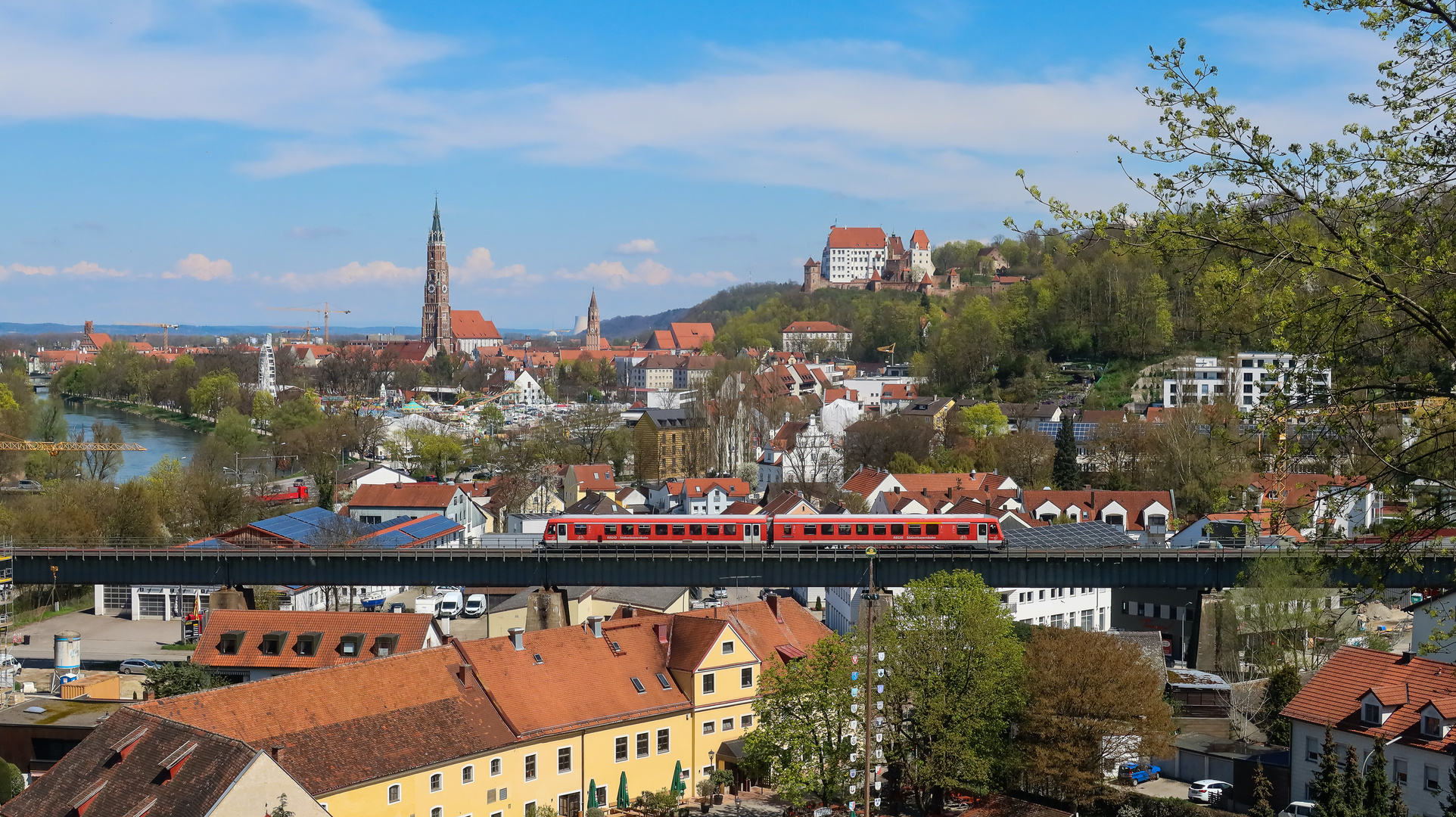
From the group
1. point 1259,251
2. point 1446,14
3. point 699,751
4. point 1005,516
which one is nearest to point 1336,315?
point 1259,251

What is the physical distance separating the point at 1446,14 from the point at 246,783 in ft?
62.6

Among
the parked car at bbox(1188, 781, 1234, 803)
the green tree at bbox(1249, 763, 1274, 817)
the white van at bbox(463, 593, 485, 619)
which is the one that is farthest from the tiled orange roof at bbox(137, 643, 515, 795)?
the white van at bbox(463, 593, 485, 619)

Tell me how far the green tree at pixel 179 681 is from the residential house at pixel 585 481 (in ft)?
150

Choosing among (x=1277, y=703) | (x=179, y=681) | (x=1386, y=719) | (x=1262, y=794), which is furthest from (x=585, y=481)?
(x=1386, y=719)

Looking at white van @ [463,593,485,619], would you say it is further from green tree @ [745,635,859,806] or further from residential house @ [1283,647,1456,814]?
residential house @ [1283,647,1456,814]

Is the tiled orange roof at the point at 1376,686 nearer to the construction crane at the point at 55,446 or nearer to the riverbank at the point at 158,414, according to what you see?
the construction crane at the point at 55,446

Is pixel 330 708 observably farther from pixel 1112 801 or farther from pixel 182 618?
pixel 182 618

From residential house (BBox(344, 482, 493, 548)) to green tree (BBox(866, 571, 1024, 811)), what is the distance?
123 feet

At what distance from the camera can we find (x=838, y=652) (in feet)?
95.0

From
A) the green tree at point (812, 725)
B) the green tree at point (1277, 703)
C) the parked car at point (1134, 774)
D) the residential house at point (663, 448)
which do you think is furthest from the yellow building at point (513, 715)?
the residential house at point (663, 448)

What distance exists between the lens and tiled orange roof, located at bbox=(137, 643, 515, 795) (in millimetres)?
24703

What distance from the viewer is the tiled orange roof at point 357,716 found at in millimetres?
24703

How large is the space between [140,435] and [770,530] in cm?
9820

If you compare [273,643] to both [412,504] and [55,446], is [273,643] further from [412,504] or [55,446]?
[55,446]
